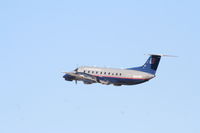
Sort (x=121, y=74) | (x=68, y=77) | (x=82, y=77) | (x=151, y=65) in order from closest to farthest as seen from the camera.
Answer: (x=121, y=74) → (x=151, y=65) → (x=82, y=77) → (x=68, y=77)

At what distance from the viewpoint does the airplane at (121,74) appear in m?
142

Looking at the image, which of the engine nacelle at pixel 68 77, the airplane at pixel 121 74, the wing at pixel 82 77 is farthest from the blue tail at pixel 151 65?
the engine nacelle at pixel 68 77

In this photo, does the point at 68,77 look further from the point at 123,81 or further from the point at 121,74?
the point at 123,81

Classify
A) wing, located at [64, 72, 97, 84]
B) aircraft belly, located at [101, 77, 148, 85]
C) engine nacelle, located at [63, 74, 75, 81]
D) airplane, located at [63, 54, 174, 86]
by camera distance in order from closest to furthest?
aircraft belly, located at [101, 77, 148, 85] < airplane, located at [63, 54, 174, 86] < wing, located at [64, 72, 97, 84] < engine nacelle, located at [63, 74, 75, 81]

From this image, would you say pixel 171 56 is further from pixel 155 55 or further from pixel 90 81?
pixel 90 81

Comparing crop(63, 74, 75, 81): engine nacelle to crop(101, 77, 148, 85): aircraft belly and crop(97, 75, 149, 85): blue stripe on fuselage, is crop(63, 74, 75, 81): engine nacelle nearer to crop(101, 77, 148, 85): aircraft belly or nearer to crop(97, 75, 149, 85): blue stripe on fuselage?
crop(97, 75, 149, 85): blue stripe on fuselage

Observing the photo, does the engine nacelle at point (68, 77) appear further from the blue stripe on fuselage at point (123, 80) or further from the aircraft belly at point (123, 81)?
the aircraft belly at point (123, 81)

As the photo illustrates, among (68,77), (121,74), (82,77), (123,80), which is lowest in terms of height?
(68,77)

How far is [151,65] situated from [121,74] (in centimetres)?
720

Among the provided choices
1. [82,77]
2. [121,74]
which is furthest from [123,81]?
[82,77]

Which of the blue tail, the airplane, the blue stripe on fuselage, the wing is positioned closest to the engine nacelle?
the wing

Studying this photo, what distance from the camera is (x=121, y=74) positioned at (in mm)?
143375

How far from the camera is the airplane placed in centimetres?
14225

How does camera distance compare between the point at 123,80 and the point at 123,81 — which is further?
the point at 123,81
